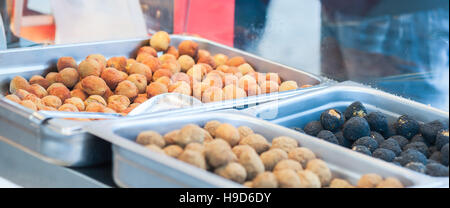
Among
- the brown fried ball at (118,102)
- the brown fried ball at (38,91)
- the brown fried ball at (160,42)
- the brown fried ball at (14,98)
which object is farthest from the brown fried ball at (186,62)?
the brown fried ball at (14,98)

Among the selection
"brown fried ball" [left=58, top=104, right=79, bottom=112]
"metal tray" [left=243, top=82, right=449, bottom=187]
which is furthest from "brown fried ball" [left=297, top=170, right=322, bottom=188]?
"brown fried ball" [left=58, top=104, right=79, bottom=112]

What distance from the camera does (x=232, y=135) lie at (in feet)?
3.49

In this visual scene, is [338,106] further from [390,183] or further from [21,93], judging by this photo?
[21,93]

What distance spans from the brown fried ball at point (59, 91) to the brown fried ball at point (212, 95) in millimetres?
368

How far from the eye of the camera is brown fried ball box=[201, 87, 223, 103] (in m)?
1.46

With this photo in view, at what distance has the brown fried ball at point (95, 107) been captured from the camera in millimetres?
1379

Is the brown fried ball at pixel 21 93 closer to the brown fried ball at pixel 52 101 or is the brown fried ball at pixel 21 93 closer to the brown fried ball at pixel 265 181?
the brown fried ball at pixel 52 101

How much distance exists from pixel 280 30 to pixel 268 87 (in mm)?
977

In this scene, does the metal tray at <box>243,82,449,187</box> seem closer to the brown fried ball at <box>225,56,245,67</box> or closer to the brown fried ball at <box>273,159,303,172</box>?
the brown fried ball at <box>273,159,303,172</box>

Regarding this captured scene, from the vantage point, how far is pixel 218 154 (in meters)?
0.94

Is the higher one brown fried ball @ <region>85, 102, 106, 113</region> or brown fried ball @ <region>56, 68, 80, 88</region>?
brown fried ball @ <region>56, 68, 80, 88</region>

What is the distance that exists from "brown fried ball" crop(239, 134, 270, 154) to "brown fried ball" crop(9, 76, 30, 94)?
2.46 feet

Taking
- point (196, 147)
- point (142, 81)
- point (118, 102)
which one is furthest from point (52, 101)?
point (196, 147)
